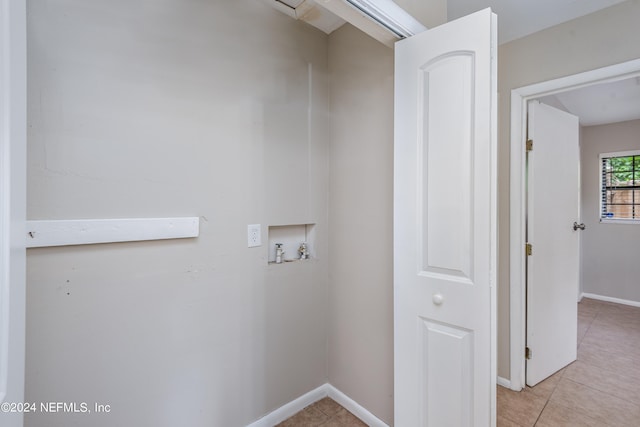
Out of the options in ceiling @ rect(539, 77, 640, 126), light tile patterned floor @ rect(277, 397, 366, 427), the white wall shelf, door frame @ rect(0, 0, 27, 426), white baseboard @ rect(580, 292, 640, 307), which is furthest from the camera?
white baseboard @ rect(580, 292, 640, 307)

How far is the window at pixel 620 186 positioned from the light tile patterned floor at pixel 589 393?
1885 mm

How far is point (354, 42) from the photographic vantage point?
5.92ft

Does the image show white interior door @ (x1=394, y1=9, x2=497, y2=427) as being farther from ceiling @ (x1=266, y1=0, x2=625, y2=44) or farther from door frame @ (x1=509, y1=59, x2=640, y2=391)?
door frame @ (x1=509, y1=59, x2=640, y2=391)

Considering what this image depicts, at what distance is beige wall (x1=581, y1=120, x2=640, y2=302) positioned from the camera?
3680 millimetres

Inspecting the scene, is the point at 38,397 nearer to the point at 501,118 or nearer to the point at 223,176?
the point at 223,176

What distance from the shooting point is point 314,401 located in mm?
1924

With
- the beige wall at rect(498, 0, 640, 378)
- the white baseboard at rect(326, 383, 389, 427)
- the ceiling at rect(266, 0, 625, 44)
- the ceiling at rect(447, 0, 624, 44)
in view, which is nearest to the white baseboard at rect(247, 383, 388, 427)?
the white baseboard at rect(326, 383, 389, 427)

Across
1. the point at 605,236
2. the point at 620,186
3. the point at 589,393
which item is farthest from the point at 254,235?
the point at 620,186

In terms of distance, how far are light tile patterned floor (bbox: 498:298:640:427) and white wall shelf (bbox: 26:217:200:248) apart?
2253 millimetres

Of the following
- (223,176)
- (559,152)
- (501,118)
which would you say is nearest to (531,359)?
(559,152)

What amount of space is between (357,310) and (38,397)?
1.52 meters

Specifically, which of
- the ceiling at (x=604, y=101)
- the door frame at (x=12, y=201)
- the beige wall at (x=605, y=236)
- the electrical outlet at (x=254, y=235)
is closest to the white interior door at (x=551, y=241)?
the ceiling at (x=604, y=101)

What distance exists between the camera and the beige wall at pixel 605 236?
3680mm

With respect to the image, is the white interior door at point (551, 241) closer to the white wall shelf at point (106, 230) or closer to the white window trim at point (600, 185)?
the white window trim at point (600, 185)
